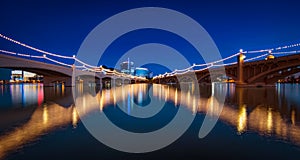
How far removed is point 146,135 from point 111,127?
1.80 metres

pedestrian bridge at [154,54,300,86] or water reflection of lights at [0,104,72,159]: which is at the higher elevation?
pedestrian bridge at [154,54,300,86]

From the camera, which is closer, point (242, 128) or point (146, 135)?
point (146, 135)

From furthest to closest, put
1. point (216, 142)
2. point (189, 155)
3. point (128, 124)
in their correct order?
point (128, 124), point (216, 142), point (189, 155)

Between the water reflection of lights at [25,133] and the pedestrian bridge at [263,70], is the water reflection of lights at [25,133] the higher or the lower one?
the lower one

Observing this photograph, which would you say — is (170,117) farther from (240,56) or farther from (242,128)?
(240,56)

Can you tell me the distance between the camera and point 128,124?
9133mm

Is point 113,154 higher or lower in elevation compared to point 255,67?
lower

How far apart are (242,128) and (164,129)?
2.92 m

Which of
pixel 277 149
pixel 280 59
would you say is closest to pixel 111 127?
pixel 277 149

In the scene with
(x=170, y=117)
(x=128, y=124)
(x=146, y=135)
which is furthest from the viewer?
(x=170, y=117)

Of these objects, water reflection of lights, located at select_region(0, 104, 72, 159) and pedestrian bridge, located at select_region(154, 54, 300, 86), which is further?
pedestrian bridge, located at select_region(154, 54, 300, 86)

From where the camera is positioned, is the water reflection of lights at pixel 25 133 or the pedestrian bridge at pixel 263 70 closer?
the water reflection of lights at pixel 25 133

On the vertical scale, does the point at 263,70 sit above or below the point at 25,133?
above

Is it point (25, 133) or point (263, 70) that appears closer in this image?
point (25, 133)
